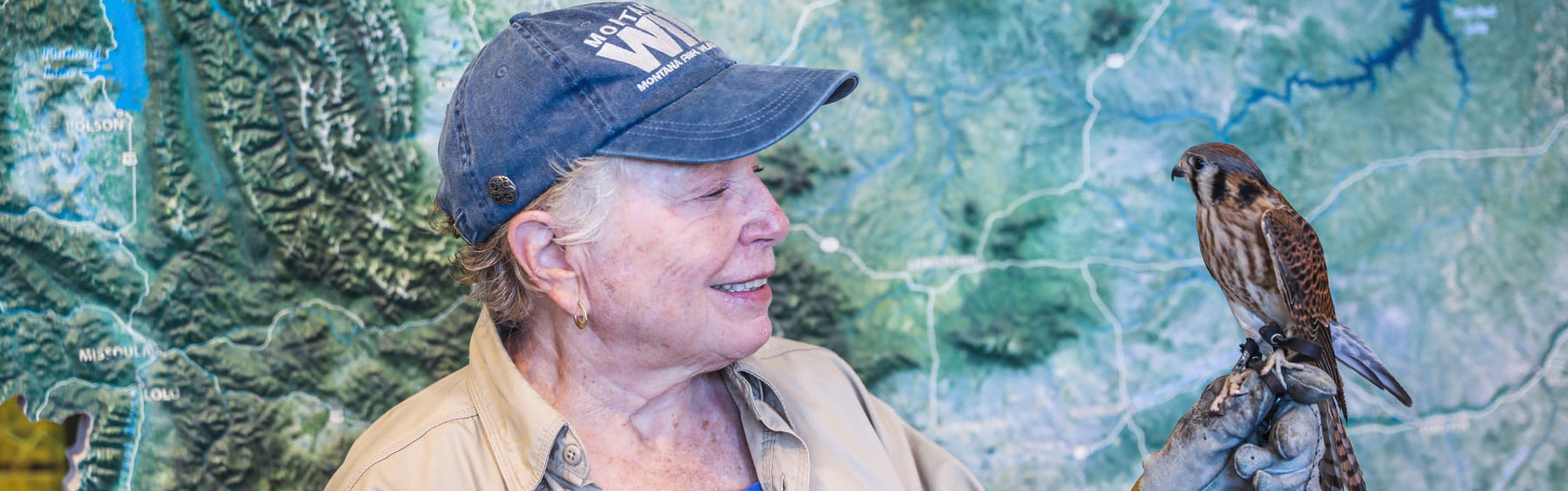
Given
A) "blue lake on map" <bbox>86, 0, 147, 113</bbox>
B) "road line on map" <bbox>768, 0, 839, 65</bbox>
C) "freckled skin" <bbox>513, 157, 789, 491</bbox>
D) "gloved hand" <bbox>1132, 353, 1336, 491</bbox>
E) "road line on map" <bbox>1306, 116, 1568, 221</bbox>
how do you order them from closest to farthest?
"gloved hand" <bbox>1132, 353, 1336, 491</bbox> < "freckled skin" <bbox>513, 157, 789, 491</bbox> < "blue lake on map" <bbox>86, 0, 147, 113</bbox> < "road line on map" <bbox>768, 0, 839, 65</bbox> < "road line on map" <bbox>1306, 116, 1568, 221</bbox>

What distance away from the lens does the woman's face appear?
124 cm

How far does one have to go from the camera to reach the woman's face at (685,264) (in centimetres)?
124

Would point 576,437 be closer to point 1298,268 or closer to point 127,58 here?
point 1298,268

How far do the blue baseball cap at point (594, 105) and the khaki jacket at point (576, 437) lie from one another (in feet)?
0.72

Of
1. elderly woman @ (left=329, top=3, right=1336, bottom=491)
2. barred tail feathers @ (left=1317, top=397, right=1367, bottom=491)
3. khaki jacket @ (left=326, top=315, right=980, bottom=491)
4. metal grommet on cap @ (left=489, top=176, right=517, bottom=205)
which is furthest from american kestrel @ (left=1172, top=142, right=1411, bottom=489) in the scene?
metal grommet on cap @ (left=489, top=176, right=517, bottom=205)

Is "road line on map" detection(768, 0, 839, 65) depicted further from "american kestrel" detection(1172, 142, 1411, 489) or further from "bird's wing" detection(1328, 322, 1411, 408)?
"bird's wing" detection(1328, 322, 1411, 408)

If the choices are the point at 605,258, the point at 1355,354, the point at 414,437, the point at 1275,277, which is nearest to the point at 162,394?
the point at 414,437

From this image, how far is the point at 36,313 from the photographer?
5.50 ft

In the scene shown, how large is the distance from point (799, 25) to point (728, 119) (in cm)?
64

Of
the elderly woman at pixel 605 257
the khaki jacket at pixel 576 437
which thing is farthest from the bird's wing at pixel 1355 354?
the elderly woman at pixel 605 257

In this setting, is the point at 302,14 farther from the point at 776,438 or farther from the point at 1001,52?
the point at 1001,52

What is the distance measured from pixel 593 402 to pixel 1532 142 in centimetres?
178

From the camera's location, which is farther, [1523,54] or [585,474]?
[1523,54]

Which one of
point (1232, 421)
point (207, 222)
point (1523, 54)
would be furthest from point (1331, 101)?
point (207, 222)
